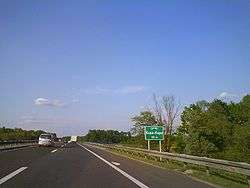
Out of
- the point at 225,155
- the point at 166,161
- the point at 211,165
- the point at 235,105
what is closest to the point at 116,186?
the point at 211,165

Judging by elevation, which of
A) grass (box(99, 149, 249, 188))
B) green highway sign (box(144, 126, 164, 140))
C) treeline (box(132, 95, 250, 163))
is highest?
treeline (box(132, 95, 250, 163))

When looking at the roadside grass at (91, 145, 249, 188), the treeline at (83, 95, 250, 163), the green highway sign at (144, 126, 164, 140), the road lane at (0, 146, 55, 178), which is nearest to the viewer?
the roadside grass at (91, 145, 249, 188)

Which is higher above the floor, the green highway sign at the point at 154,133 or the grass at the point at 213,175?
the green highway sign at the point at 154,133

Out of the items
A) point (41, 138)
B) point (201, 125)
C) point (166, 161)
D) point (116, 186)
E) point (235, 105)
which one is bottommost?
point (116, 186)

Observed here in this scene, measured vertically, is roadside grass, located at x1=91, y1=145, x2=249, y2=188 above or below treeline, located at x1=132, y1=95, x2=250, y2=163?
below

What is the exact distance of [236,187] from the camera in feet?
46.0

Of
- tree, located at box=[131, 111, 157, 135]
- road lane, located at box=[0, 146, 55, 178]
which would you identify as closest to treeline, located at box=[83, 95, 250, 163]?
tree, located at box=[131, 111, 157, 135]

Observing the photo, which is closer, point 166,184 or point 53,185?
point 53,185

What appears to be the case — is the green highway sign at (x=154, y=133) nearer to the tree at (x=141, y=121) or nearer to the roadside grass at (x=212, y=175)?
the roadside grass at (x=212, y=175)

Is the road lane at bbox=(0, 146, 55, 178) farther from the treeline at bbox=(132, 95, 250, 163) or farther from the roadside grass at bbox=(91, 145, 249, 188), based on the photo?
the treeline at bbox=(132, 95, 250, 163)

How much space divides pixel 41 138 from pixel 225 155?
3397 cm

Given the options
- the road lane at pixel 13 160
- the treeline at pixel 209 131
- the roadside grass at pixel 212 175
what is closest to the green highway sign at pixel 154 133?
the roadside grass at pixel 212 175

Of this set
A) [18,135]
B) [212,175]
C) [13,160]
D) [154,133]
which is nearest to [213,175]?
[212,175]

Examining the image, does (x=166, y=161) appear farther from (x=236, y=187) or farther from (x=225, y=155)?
(x=225, y=155)
